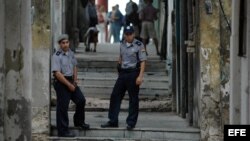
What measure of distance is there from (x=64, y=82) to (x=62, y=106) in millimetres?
470

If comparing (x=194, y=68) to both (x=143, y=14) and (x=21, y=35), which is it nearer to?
(x=21, y=35)

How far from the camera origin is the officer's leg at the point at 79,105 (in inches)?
545

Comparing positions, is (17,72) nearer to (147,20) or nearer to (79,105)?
(79,105)

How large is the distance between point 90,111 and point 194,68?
10.4 feet

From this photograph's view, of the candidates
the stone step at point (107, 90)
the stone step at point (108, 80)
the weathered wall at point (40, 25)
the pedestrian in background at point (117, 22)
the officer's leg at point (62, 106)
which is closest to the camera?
Result: the officer's leg at point (62, 106)

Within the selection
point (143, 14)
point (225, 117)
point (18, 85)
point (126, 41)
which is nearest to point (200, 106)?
point (225, 117)

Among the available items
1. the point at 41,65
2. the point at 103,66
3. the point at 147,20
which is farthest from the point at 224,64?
the point at 147,20

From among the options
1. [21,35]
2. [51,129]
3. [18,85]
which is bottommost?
[51,129]

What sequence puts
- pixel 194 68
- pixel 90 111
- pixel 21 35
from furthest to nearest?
1. pixel 90 111
2. pixel 194 68
3. pixel 21 35

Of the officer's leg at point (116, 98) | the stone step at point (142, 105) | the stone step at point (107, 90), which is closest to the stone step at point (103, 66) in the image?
the stone step at point (107, 90)

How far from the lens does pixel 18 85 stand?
11.4 m

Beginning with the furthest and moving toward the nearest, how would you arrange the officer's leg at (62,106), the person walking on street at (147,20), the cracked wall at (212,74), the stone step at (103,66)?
1. the person walking on street at (147,20)
2. the stone step at (103,66)
3. the cracked wall at (212,74)
4. the officer's leg at (62,106)

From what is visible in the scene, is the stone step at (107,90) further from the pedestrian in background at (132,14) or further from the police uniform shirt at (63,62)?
the pedestrian in background at (132,14)

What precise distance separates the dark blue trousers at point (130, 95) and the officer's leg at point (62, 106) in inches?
35.4
